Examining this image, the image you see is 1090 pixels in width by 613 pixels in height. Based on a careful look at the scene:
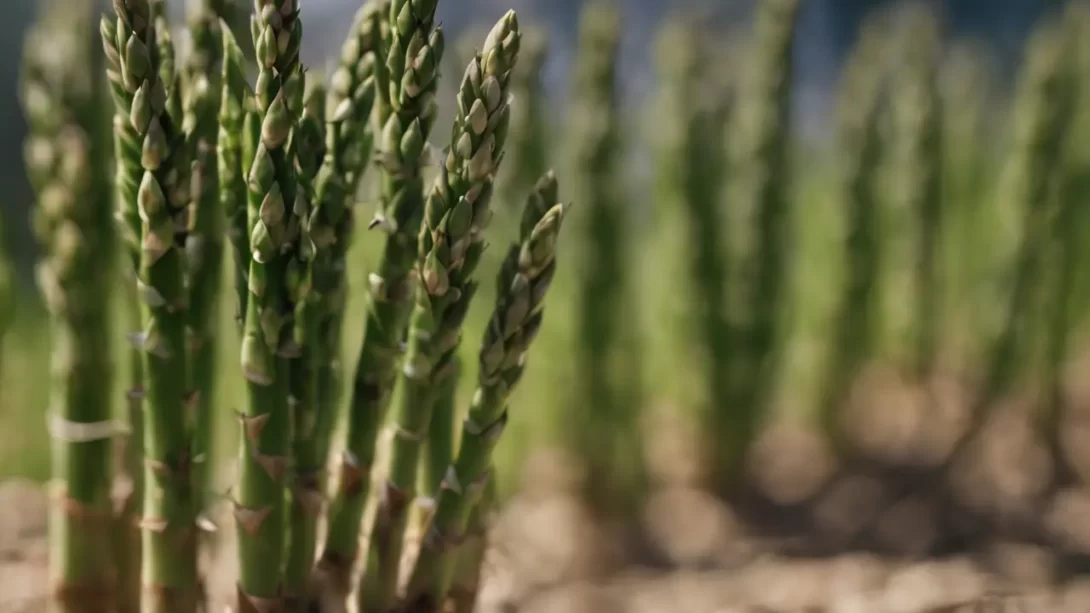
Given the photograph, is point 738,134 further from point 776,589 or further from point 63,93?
point 63,93

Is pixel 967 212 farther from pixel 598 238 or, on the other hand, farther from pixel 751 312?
pixel 598 238

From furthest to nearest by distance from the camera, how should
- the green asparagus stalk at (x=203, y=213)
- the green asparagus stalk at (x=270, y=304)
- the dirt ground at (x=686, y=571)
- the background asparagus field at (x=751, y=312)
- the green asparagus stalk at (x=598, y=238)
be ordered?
the green asparagus stalk at (x=598, y=238)
the background asparagus field at (x=751, y=312)
the dirt ground at (x=686, y=571)
the green asparagus stalk at (x=203, y=213)
the green asparagus stalk at (x=270, y=304)

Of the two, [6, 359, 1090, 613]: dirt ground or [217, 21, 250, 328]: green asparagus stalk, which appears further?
[6, 359, 1090, 613]: dirt ground

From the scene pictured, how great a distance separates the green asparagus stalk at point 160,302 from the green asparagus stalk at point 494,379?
227 mm

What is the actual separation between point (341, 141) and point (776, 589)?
895 mm

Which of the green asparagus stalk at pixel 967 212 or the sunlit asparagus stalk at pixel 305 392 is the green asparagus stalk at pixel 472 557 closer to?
the sunlit asparagus stalk at pixel 305 392

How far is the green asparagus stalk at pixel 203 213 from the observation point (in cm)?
97

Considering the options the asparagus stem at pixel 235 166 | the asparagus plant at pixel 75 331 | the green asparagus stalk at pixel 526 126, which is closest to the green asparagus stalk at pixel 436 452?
the asparagus stem at pixel 235 166

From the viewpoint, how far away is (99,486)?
1.06m

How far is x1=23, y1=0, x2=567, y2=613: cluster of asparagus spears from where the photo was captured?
0.84m

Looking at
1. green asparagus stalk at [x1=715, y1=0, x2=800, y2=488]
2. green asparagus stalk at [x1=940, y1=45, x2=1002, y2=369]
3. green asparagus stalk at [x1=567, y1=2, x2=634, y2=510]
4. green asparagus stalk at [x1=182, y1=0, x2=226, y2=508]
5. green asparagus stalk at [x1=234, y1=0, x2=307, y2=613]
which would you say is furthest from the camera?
green asparagus stalk at [x1=940, y1=45, x2=1002, y2=369]

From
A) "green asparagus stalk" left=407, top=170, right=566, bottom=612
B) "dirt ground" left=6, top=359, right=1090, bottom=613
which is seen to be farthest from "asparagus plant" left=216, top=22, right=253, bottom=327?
"dirt ground" left=6, top=359, right=1090, bottom=613

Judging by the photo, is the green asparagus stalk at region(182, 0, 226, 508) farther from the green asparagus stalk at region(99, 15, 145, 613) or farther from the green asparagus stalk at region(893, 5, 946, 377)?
the green asparagus stalk at region(893, 5, 946, 377)

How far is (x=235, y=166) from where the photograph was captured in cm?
92
